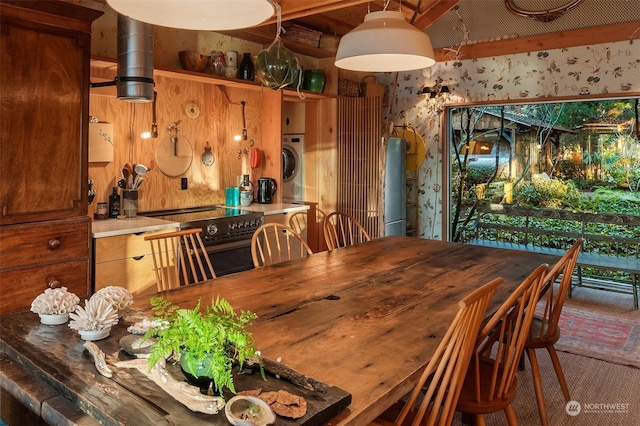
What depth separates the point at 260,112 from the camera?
5125 mm

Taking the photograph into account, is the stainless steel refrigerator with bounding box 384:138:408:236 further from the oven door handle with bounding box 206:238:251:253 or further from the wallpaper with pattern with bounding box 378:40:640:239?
the oven door handle with bounding box 206:238:251:253

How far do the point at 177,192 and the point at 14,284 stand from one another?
1.83m

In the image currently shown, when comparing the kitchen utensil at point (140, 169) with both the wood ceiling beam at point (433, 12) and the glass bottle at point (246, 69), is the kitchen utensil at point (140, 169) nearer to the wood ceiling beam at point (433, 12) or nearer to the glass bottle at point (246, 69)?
the glass bottle at point (246, 69)

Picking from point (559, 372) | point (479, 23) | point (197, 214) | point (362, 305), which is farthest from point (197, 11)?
point (479, 23)

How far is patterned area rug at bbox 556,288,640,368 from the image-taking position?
3604 millimetres

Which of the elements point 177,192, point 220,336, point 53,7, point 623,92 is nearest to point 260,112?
point 177,192

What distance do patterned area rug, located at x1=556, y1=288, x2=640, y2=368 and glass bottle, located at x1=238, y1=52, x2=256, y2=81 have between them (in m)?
3.39

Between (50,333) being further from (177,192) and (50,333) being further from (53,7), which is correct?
(177,192)

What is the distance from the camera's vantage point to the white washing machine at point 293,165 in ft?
19.2

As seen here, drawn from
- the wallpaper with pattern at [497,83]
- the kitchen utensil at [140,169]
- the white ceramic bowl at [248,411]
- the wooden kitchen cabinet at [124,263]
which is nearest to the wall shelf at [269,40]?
the wallpaper with pattern at [497,83]

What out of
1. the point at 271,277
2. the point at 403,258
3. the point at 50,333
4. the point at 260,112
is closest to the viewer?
the point at 50,333

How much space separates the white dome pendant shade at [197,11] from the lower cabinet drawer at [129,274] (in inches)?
79.1

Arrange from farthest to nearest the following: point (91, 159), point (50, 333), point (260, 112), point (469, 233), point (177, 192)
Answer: point (469, 233) < point (260, 112) < point (177, 192) < point (91, 159) < point (50, 333)

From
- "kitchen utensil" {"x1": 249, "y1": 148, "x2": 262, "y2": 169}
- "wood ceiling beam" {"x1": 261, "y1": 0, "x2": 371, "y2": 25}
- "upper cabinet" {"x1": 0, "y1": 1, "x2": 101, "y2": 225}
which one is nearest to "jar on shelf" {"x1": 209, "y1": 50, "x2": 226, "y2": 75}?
"wood ceiling beam" {"x1": 261, "y1": 0, "x2": 371, "y2": 25}
